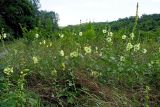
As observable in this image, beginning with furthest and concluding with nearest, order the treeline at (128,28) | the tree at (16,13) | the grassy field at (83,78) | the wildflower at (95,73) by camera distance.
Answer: the tree at (16,13) → the treeline at (128,28) → the wildflower at (95,73) → the grassy field at (83,78)

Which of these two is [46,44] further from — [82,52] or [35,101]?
[35,101]

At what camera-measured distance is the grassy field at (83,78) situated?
4.06 meters

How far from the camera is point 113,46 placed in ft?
18.5

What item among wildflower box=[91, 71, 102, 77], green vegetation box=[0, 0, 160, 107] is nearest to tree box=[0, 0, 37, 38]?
green vegetation box=[0, 0, 160, 107]

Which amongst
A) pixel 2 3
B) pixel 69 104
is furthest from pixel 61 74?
pixel 2 3

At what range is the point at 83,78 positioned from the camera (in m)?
4.43

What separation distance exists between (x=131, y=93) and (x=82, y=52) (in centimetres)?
113

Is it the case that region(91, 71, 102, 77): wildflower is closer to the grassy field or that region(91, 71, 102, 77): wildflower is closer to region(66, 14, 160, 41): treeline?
the grassy field

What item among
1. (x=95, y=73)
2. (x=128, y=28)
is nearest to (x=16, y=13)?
(x=128, y=28)

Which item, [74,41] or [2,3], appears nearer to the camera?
[74,41]

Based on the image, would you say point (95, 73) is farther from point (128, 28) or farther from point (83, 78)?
point (128, 28)

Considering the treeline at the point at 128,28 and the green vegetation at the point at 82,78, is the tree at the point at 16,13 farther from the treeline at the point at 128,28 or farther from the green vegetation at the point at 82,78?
the green vegetation at the point at 82,78

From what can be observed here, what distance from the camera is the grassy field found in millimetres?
4062

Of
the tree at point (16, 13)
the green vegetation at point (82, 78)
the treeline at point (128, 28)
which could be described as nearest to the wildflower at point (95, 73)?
the green vegetation at point (82, 78)
